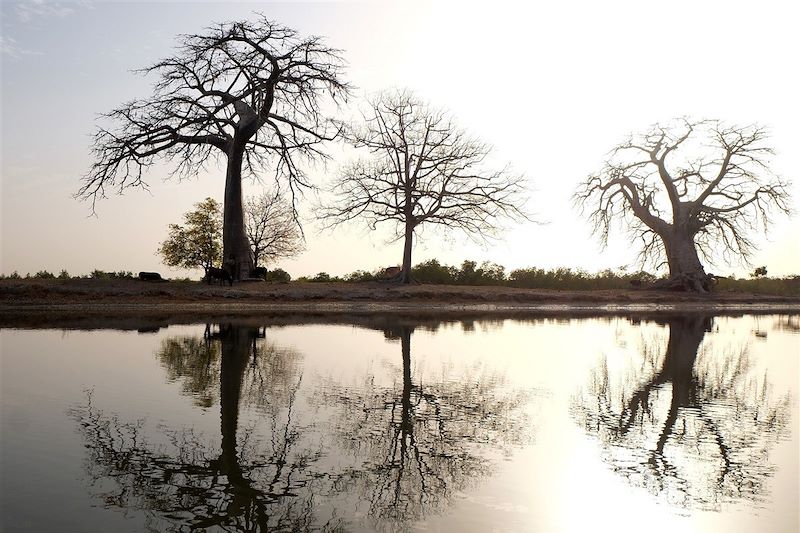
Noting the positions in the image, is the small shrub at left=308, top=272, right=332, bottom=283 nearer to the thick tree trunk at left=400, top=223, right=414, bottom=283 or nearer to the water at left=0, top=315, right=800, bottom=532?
the thick tree trunk at left=400, top=223, right=414, bottom=283

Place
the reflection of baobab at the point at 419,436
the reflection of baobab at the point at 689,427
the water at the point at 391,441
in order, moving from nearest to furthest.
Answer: the water at the point at 391,441, the reflection of baobab at the point at 419,436, the reflection of baobab at the point at 689,427

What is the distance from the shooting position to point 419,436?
317 inches

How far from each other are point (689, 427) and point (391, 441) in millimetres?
3763

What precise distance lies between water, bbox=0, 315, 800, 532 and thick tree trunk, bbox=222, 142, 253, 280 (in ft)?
63.0

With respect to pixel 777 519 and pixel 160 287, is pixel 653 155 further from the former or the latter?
pixel 777 519

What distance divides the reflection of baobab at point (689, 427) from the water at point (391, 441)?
0.11 feet

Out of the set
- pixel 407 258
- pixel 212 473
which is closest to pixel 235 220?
pixel 407 258

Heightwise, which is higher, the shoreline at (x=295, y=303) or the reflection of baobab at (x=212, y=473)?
the shoreline at (x=295, y=303)

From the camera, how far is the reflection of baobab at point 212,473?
5.41 meters

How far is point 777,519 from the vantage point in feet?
18.7

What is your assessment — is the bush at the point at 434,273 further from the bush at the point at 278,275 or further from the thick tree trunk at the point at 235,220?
the thick tree trunk at the point at 235,220

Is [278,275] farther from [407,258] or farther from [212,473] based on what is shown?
[212,473]

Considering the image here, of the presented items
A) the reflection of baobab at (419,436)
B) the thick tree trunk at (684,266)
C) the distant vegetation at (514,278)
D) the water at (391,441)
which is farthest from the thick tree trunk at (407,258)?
the reflection of baobab at (419,436)

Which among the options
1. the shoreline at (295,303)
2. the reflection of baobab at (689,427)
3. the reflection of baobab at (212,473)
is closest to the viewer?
the reflection of baobab at (212,473)
